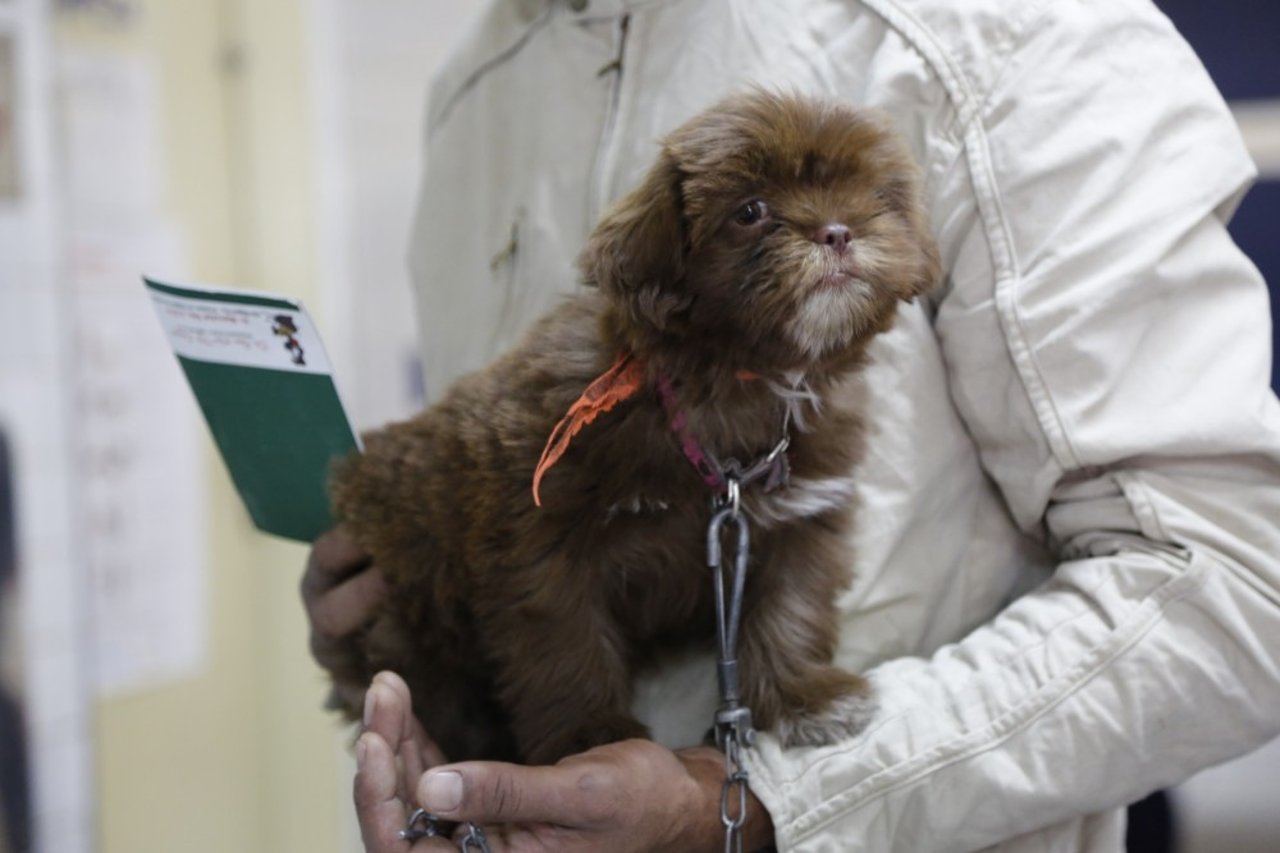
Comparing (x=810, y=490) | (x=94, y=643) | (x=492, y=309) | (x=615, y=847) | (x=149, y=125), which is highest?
(x=149, y=125)

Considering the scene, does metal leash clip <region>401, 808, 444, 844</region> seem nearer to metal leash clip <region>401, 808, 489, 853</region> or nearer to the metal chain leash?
metal leash clip <region>401, 808, 489, 853</region>

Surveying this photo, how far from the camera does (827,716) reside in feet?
3.29

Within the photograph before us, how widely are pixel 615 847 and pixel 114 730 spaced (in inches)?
77.6

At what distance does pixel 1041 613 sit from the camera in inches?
40.3

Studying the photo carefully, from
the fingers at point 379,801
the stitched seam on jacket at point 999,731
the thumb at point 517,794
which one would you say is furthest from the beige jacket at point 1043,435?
the fingers at point 379,801

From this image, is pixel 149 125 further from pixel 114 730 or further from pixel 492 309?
pixel 492 309

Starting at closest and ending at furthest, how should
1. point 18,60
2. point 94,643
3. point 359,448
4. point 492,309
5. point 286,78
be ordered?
point 359,448 < point 492,309 < point 18,60 < point 94,643 < point 286,78

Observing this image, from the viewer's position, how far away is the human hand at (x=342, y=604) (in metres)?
1.13

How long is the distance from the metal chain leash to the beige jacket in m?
0.03

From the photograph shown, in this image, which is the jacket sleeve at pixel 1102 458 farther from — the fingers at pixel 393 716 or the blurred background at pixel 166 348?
the blurred background at pixel 166 348

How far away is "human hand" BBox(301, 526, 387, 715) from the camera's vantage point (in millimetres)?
1133

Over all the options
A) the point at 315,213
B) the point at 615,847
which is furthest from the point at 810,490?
the point at 315,213

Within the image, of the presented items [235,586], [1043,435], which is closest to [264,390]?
[1043,435]

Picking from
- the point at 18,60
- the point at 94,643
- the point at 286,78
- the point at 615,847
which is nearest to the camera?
the point at 615,847
